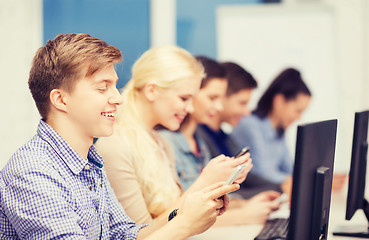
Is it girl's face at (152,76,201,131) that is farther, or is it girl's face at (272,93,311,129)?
girl's face at (272,93,311,129)

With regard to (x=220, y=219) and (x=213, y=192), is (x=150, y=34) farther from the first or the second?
(x=213, y=192)

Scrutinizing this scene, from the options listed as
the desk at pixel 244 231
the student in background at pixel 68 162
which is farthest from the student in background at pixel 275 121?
the student in background at pixel 68 162

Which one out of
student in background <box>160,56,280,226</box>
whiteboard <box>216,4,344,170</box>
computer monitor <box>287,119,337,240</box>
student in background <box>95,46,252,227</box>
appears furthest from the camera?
whiteboard <box>216,4,344,170</box>

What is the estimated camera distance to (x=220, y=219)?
1969 millimetres

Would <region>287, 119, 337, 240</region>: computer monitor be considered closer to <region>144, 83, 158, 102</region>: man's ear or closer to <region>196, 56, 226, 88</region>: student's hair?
<region>144, 83, 158, 102</region>: man's ear

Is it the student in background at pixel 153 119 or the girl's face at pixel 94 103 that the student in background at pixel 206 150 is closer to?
the student in background at pixel 153 119

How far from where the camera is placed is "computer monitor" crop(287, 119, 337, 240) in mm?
1082

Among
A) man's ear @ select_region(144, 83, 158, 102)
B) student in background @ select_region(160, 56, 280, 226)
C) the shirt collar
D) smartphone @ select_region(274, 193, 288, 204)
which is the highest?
man's ear @ select_region(144, 83, 158, 102)

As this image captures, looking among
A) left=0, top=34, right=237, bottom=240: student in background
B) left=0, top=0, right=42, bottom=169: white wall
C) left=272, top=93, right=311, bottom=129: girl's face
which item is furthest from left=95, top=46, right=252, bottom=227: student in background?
left=272, top=93, right=311, bottom=129: girl's face

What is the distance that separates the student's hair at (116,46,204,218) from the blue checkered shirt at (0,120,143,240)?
45 cm

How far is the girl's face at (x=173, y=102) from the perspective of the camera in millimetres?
1874

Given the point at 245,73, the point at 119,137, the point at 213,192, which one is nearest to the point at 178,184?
the point at 119,137

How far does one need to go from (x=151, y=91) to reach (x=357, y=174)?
2.57ft

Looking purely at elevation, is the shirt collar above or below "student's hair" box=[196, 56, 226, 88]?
below
